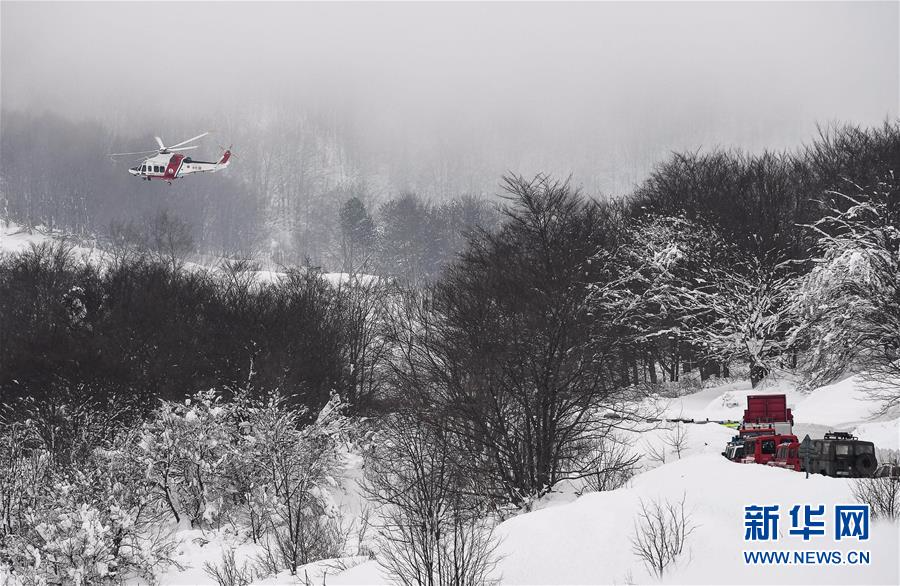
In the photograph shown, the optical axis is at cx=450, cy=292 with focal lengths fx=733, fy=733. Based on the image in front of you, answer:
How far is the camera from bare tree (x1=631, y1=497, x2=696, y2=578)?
10.6 metres

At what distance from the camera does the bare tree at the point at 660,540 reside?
10570 millimetres

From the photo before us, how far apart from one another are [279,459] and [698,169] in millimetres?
40699

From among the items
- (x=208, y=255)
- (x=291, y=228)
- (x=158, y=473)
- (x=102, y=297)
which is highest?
(x=291, y=228)

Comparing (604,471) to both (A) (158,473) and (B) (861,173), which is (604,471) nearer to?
(A) (158,473)

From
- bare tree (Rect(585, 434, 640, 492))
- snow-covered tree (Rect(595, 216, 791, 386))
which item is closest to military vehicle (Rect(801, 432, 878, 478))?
bare tree (Rect(585, 434, 640, 492))

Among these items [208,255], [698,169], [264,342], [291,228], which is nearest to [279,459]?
[264,342]

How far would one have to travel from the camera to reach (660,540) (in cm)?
1095

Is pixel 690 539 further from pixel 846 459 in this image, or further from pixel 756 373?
pixel 756 373

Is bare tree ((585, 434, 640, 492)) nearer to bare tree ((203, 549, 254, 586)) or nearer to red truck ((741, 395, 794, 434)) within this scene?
red truck ((741, 395, 794, 434))

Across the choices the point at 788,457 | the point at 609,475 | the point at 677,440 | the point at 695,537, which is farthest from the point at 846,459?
the point at 677,440

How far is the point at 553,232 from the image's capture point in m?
22.5

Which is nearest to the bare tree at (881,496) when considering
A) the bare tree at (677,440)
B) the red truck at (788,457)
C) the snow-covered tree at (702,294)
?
the red truck at (788,457)

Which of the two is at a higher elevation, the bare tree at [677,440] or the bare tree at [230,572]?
the bare tree at [677,440]

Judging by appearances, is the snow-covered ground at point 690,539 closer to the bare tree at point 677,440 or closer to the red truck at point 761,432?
the red truck at point 761,432
